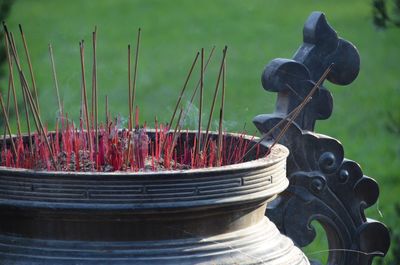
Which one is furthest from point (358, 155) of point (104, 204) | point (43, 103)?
point (104, 204)

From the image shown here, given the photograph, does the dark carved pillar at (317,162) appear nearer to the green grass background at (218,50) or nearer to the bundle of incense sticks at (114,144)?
the bundle of incense sticks at (114,144)

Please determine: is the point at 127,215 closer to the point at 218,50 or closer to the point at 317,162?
the point at 317,162

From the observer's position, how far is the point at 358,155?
7.92 m

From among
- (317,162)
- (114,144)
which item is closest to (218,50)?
(317,162)

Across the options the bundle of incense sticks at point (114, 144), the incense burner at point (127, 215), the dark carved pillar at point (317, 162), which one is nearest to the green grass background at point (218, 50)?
the dark carved pillar at point (317, 162)

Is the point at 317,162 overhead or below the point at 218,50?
overhead

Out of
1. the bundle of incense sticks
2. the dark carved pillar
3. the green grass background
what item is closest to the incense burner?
the bundle of incense sticks

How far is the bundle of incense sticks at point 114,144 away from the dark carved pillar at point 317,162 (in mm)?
311

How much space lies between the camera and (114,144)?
112 inches

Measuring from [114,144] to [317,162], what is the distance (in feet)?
2.83

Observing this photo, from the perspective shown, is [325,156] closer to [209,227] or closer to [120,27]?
[209,227]

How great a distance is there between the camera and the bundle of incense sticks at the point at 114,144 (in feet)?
9.17

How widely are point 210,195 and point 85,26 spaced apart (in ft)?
32.7

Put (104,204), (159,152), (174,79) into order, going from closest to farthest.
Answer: (104,204), (159,152), (174,79)
